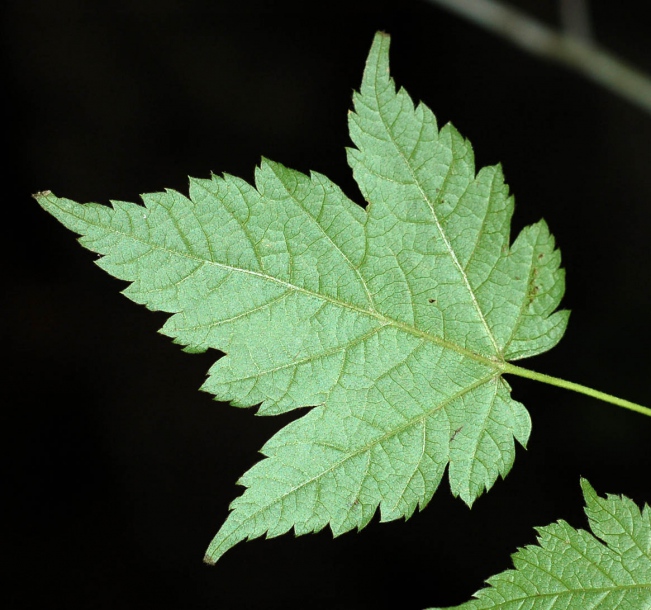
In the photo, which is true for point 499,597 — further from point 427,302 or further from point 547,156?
point 547,156

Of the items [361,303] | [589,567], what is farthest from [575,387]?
[361,303]

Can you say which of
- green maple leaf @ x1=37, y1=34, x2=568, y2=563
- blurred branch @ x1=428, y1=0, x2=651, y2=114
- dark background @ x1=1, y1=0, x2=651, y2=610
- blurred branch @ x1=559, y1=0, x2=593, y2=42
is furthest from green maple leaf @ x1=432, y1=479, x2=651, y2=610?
blurred branch @ x1=559, y1=0, x2=593, y2=42

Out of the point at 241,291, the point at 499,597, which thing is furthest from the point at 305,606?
the point at 241,291

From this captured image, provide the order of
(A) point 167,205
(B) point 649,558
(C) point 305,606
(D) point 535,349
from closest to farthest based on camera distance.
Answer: (A) point 167,205
(B) point 649,558
(D) point 535,349
(C) point 305,606

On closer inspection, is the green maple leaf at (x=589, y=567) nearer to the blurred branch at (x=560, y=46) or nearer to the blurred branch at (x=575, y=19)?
the blurred branch at (x=560, y=46)

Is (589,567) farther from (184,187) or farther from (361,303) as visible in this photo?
(184,187)

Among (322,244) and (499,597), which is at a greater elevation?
(322,244)
